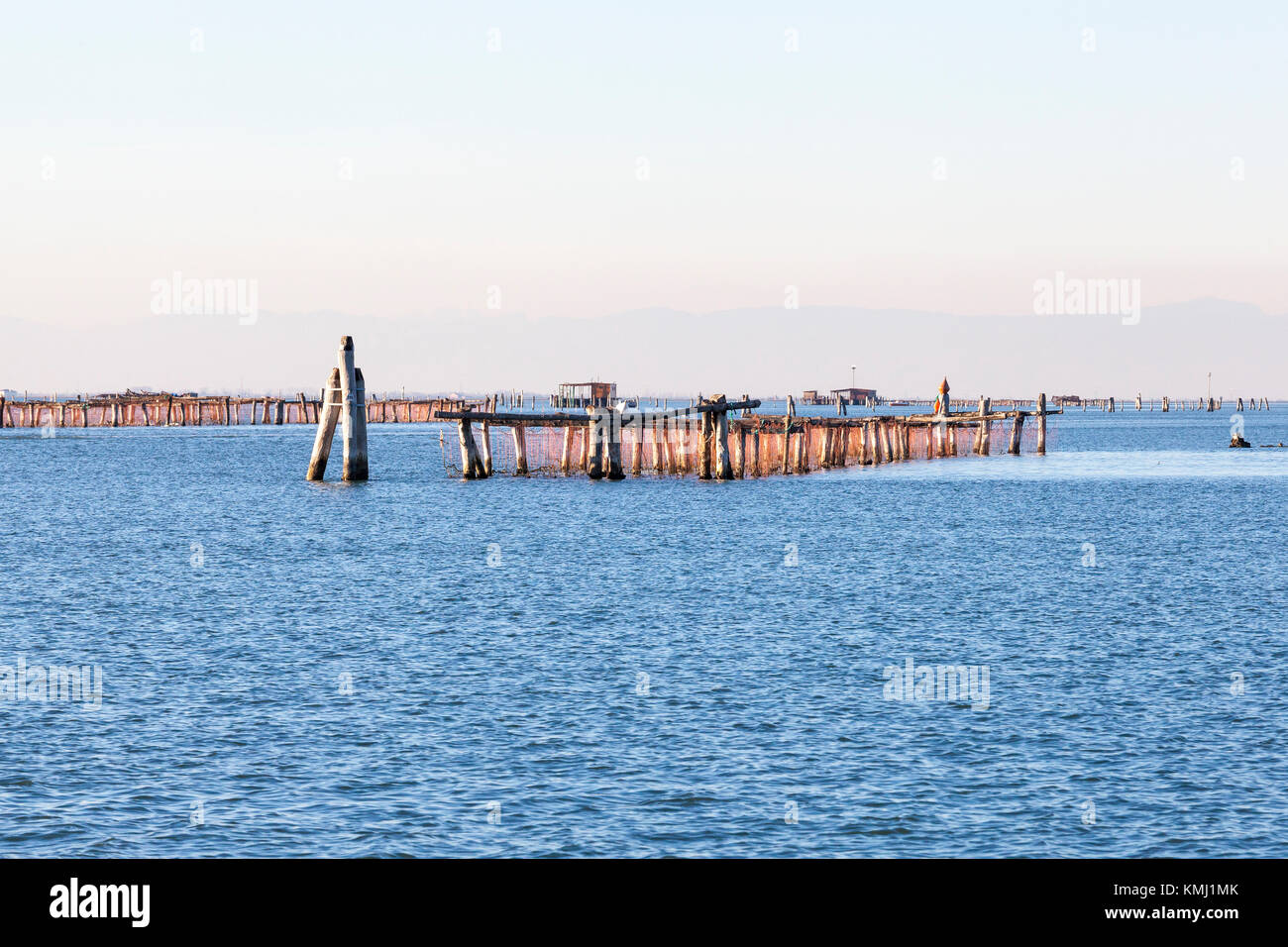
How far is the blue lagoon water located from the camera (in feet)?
40.1

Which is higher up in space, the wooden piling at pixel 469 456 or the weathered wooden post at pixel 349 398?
the weathered wooden post at pixel 349 398

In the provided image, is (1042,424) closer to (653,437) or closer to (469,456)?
(653,437)

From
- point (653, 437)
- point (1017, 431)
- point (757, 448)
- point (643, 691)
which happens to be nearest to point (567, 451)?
point (653, 437)

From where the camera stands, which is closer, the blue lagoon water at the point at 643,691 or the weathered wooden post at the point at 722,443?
the blue lagoon water at the point at 643,691

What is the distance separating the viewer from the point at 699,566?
31.9m

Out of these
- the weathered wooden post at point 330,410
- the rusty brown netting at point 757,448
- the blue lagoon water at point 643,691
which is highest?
the weathered wooden post at point 330,410

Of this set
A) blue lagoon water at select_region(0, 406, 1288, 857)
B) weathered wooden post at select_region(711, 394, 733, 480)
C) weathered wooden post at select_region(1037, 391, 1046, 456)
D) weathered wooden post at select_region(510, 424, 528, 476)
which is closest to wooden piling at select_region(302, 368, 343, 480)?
weathered wooden post at select_region(510, 424, 528, 476)

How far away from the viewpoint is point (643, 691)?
17812mm

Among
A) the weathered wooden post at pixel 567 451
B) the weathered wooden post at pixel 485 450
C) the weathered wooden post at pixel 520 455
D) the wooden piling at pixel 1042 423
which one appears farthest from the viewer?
the wooden piling at pixel 1042 423

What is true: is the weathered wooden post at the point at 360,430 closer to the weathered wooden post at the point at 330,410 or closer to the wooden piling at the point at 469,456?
the weathered wooden post at the point at 330,410

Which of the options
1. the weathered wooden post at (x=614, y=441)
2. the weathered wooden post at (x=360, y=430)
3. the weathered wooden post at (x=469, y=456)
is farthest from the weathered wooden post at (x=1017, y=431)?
the weathered wooden post at (x=360, y=430)

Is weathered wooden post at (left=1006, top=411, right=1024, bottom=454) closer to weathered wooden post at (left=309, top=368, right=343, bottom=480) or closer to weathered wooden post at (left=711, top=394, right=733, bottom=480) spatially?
weathered wooden post at (left=711, top=394, right=733, bottom=480)

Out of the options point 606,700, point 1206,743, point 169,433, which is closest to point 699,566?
point 606,700

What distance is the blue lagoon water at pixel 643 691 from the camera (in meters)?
12.2
